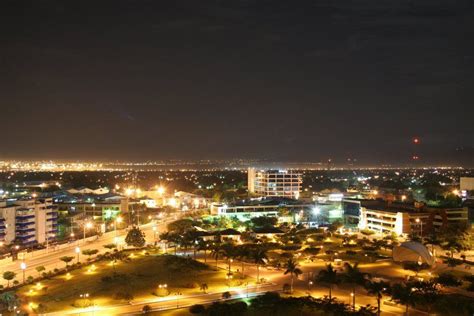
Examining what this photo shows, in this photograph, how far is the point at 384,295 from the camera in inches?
798

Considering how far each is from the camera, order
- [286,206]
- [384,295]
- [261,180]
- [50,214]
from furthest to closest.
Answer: [261,180] < [286,206] < [50,214] < [384,295]

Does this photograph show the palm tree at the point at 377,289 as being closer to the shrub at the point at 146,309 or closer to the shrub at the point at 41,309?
the shrub at the point at 146,309

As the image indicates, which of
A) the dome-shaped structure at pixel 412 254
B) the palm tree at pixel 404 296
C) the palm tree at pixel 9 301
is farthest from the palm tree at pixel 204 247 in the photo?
the palm tree at pixel 404 296

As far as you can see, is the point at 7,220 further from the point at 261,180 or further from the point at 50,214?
the point at 261,180

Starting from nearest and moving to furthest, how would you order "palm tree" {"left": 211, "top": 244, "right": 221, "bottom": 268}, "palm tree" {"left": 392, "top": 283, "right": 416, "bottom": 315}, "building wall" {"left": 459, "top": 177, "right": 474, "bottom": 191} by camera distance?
"palm tree" {"left": 392, "top": 283, "right": 416, "bottom": 315}
"palm tree" {"left": 211, "top": 244, "right": 221, "bottom": 268}
"building wall" {"left": 459, "top": 177, "right": 474, "bottom": 191}

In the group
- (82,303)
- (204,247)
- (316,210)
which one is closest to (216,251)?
(204,247)

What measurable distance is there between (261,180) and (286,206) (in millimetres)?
29302

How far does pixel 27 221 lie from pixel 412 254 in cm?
2661

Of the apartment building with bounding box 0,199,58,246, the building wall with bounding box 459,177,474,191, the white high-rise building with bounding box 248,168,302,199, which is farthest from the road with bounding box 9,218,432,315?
the building wall with bounding box 459,177,474,191

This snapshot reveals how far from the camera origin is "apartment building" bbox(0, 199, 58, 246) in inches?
1411

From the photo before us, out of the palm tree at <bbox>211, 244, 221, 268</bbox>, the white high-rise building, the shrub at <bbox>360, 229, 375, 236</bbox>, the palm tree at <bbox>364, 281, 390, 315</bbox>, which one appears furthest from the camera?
the white high-rise building

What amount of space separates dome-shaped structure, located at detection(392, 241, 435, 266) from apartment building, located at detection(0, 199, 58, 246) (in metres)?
25.2

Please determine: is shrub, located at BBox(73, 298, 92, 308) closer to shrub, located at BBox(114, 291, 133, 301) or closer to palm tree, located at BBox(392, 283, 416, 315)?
shrub, located at BBox(114, 291, 133, 301)

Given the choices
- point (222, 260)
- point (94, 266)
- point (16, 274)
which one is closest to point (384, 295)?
point (222, 260)
